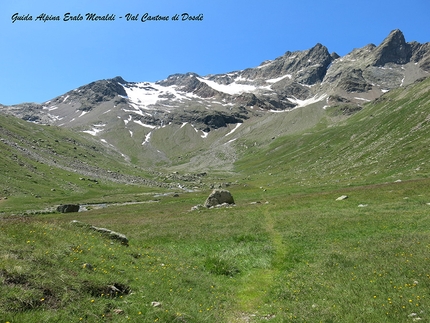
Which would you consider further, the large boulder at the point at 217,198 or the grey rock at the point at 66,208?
the grey rock at the point at 66,208

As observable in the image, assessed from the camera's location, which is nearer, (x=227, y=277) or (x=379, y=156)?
(x=227, y=277)

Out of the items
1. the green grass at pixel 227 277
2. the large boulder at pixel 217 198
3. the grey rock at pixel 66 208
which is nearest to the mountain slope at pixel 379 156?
the large boulder at pixel 217 198

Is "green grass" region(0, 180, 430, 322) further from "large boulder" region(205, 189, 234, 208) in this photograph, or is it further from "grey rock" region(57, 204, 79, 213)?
"grey rock" region(57, 204, 79, 213)

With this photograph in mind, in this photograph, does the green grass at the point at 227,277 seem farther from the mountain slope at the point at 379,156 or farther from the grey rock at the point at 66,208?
the grey rock at the point at 66,208

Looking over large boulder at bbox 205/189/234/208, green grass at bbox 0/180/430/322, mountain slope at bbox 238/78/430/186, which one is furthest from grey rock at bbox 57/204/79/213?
mountain slope at bbox 238/78/430/186

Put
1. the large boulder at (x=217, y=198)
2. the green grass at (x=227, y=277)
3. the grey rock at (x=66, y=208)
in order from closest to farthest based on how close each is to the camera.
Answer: the green grass at (x=227, y=277) < the large boulder at (x=217, y=198) < the grey rock at (x=66, y=208)

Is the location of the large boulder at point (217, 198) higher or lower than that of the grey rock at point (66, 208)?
higher

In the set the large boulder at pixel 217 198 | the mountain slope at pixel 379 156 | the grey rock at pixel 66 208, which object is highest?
→ the mountain slope at pixel 379 156

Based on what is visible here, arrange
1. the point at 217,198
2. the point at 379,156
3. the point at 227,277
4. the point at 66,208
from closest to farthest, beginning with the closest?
the point at 227,277 < the point at 217,198 < the point at 66,208 < the point at 379,156

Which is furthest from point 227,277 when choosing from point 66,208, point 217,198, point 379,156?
point 379,156

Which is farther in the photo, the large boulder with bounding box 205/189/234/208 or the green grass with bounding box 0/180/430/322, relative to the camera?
the large boulder with bounding box 205/189/234/208

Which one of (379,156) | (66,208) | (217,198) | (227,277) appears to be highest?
(379,156)

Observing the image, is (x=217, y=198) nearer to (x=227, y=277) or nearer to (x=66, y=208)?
(x=227, y=277)

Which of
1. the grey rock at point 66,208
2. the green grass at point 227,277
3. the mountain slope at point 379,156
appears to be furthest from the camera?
the grey rock at point 66,208
